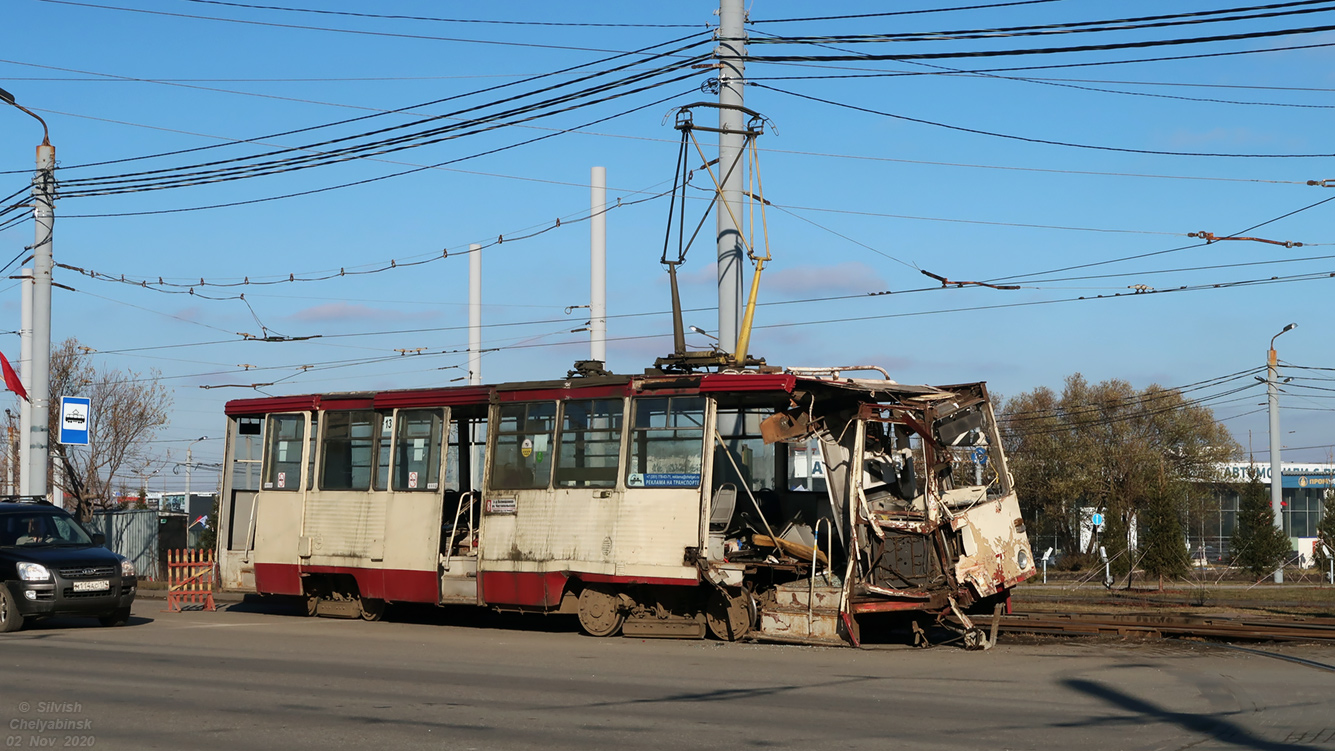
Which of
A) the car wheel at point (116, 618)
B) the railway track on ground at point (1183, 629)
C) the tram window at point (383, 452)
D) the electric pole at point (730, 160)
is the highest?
the electric pole at point (730, 160)

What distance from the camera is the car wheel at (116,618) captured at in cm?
1702

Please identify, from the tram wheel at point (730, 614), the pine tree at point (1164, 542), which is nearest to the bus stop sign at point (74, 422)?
the tram wheel at point (730, 614)

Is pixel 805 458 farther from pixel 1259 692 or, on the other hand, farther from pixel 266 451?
pixel 266 451

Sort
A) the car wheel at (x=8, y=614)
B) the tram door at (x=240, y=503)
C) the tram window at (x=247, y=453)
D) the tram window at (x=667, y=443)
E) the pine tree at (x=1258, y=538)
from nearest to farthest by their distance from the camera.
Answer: the tram window at (x=667, y=443) → the car wheel at (x=8, y=614) → the tram door at (x=240, y=503) → the tram window at (x=247, y=453) → the pine tree at (x=1258, y=538)

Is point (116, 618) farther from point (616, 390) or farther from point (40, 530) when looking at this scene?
point (616, 390)

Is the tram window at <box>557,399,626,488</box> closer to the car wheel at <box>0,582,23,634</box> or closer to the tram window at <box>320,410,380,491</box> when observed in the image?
the tram window at <box>320,410,380,491</box>

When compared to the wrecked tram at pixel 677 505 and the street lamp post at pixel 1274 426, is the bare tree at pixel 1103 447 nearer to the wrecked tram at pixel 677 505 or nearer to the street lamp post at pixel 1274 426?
the street lamp post at pixel 1274 426

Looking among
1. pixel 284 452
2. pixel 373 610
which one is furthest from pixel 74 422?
pixel 373 610

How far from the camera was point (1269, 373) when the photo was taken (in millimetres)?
41156

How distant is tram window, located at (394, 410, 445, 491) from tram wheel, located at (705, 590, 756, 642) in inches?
172

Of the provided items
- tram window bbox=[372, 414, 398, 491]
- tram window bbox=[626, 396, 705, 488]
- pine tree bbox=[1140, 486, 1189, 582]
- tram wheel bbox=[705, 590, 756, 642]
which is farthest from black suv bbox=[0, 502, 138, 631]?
pine tree bbox=[1140, 486, 1189, 582]

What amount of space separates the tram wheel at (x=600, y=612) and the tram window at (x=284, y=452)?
5514 millimetres

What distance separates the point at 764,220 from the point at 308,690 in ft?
27.3

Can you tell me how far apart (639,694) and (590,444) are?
5.66 metres
